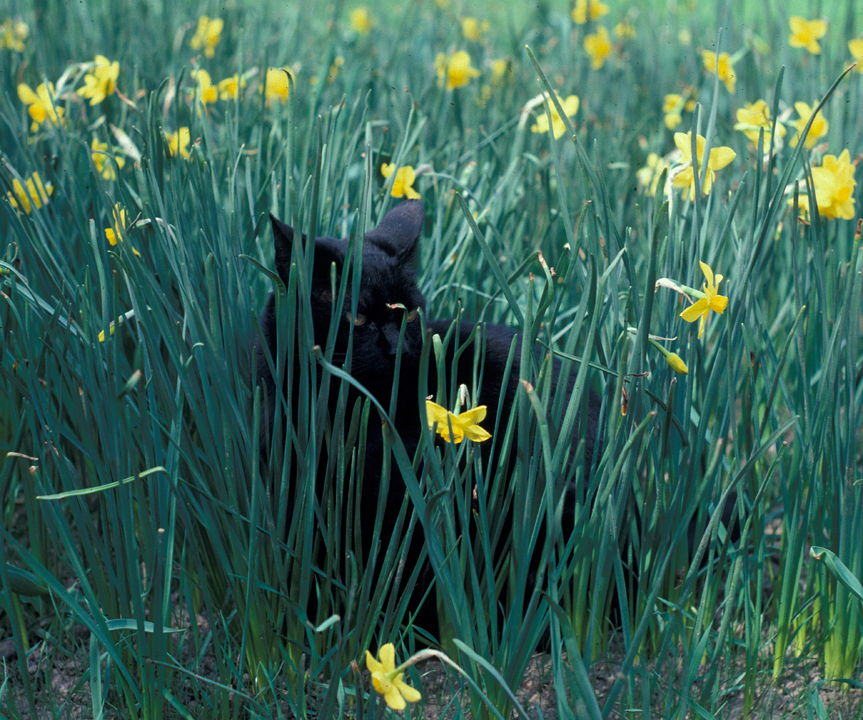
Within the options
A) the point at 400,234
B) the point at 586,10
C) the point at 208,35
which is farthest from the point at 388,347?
the point at 586,10

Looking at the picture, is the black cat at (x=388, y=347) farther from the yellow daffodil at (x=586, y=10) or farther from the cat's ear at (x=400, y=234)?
the yellow daffodil at (x=586, y=10)

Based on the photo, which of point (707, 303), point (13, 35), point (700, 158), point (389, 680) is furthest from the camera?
point (13, 35)

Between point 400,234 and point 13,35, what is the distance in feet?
7.50

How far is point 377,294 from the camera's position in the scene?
1.29 m

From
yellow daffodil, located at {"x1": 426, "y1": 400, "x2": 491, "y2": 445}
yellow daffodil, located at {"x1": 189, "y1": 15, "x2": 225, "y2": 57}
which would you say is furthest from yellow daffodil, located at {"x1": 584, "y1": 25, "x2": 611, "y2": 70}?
yellow daffodil, located at {"x1": 426, "y1": 400, "x2": 491, "y2": 445}

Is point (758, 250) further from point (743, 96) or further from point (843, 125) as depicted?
point (743, 96)

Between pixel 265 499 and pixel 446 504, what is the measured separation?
0.31 metres

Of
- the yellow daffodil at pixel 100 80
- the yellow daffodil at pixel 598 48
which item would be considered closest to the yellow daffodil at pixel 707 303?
the yellow daffodil at pixel 100 80

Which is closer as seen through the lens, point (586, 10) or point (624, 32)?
point (586, 10)

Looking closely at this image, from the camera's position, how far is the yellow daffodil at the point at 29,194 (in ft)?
4.24

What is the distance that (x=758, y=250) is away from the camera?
35.1 inches

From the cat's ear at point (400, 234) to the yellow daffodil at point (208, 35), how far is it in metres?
1.61

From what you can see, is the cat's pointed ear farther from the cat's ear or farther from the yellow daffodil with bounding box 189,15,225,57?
the yellow daffodil with bounding box 189,15,225,57

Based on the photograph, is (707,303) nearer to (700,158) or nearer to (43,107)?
(700,158)
